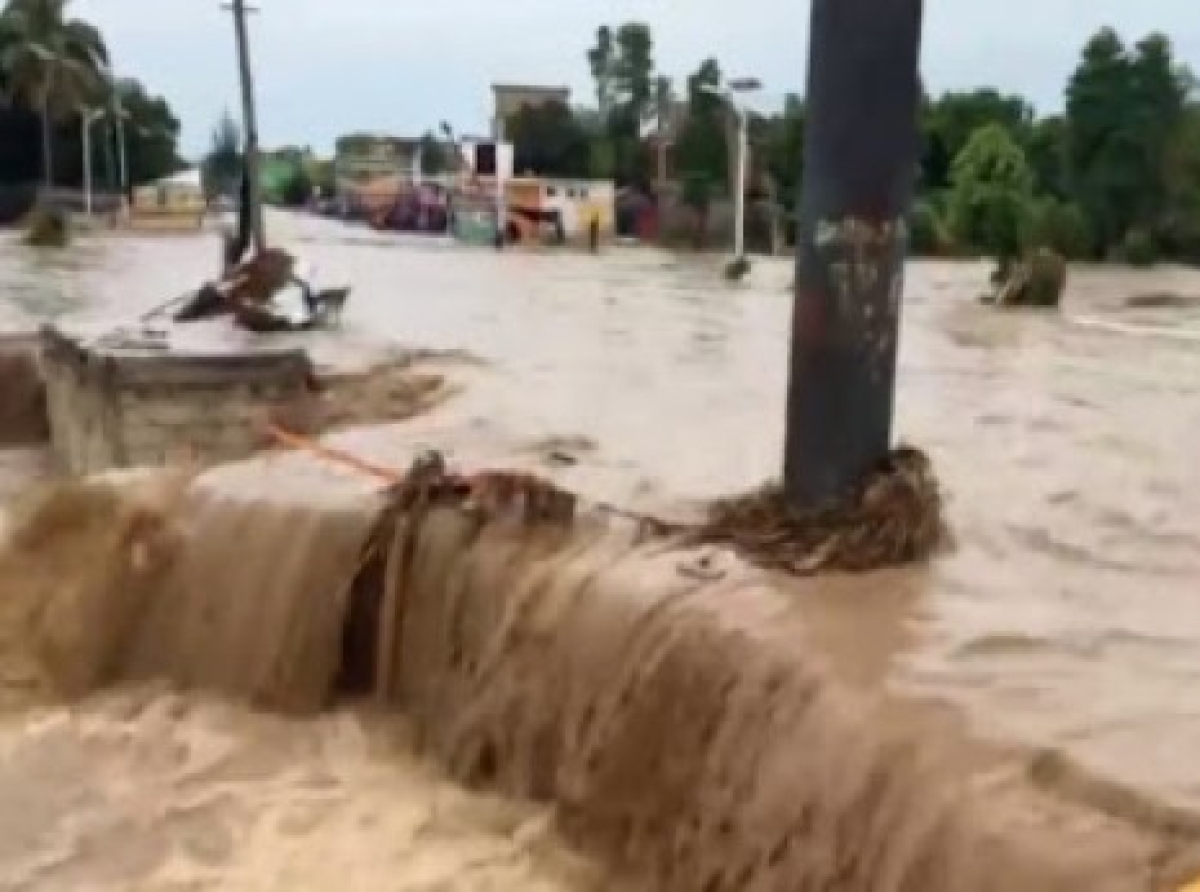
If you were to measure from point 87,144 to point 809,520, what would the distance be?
54.3 m

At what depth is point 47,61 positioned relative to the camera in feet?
185

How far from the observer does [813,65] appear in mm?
6188

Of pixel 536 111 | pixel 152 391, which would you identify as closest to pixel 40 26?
pixel 536 111

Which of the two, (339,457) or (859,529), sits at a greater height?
(859,529)

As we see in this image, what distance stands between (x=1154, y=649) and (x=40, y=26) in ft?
192

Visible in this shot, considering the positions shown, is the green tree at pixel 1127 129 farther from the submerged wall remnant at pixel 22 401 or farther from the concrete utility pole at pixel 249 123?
the submerged wall remnant at pixel 22 401

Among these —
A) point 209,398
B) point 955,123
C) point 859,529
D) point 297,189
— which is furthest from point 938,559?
point 297,189

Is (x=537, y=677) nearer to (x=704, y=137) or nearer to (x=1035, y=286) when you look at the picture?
(x=1035, y=286)

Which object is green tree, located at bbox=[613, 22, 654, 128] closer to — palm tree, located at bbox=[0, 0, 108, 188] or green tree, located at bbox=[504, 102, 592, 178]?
green tree, located at bbox=[504, 102, 592, 178]

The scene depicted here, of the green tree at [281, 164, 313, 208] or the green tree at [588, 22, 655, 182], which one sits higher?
the green tree at [588, 22, 655, 182]

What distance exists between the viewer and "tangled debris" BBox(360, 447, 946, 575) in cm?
→ 632

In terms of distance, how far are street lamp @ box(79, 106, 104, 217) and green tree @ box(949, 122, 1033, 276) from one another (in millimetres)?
24498

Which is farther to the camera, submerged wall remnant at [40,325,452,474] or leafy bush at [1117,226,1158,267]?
leafy bush at [1117,226,1158,267]

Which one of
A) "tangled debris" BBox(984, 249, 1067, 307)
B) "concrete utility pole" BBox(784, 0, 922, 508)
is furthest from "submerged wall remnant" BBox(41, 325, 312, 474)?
"tangled debris" BBox(984, 249, 1067, 307)
